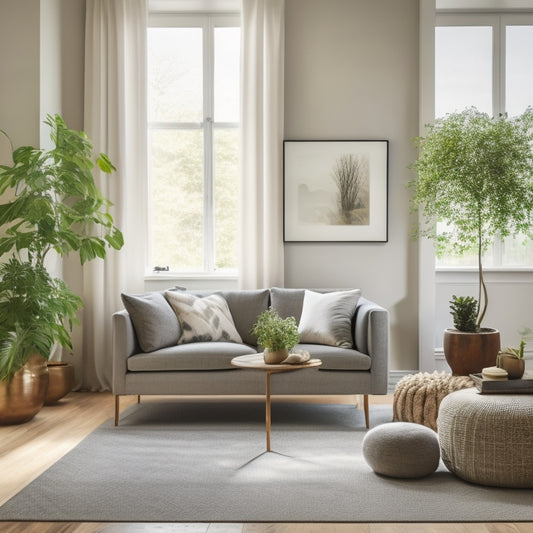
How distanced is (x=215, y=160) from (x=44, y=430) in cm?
259

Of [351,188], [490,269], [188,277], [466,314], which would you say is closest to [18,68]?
[188,277]

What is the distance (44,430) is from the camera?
3957 millimetres

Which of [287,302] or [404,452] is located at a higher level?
[287,302]

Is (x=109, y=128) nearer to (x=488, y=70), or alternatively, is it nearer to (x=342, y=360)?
(x=342, y=360)

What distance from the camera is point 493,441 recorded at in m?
2.80

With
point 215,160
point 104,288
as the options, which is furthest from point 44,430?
point 215,160

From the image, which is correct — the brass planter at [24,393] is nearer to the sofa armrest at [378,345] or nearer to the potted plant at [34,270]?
the potted plant at [34,270]

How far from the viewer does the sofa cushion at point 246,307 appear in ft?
15.1

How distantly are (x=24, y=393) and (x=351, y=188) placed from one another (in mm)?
2901

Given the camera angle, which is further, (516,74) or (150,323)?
(516,74)

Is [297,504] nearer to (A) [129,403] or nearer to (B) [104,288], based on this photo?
(A) [129,403]

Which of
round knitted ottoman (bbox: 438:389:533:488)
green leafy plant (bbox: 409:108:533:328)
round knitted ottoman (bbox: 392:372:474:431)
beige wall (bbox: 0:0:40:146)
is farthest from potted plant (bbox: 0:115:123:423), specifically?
round knitted ottoman (bbox: 438:389:533:488)

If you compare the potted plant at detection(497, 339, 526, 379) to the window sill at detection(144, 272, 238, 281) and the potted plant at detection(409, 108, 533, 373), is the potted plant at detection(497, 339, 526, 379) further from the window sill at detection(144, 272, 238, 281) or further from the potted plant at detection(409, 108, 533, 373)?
the window sill at detection(144, 272, 238, 281)

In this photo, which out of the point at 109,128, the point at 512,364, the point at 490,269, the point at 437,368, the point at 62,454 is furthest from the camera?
the point at 490,269
